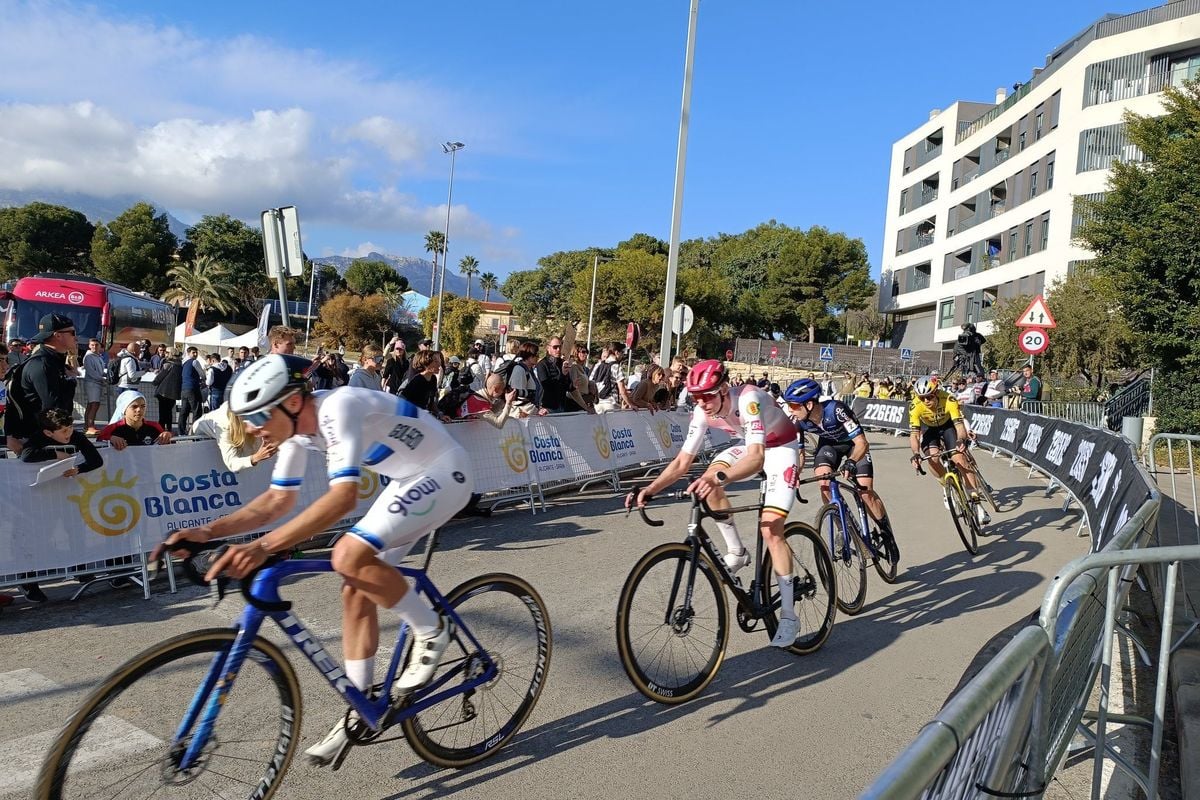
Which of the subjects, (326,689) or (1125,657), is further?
(1125,657)

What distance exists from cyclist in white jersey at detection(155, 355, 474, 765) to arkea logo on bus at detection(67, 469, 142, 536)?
12.4ft

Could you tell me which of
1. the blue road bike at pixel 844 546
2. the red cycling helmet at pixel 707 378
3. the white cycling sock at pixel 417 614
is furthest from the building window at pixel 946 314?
the white cycling sock at pixel 417 614

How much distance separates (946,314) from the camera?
52906 millimetres

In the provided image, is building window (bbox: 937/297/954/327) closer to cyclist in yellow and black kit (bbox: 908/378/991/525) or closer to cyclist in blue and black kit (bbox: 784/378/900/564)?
cyclist in yellow and black kit (bbox: 908/378/991/525)

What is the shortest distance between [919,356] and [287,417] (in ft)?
168

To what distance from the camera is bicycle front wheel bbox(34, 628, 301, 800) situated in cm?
276

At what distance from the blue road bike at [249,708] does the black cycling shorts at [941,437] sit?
744 centimetres

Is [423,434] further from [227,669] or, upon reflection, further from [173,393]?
[173,393]

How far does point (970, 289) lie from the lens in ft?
161

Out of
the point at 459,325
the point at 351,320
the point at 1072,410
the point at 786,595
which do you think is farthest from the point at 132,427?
the point at 351,320

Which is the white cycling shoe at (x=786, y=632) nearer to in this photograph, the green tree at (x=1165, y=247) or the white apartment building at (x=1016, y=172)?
the green tree at (x=1165, y=247)

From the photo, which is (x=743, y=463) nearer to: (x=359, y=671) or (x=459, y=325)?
(x=359, y=671)

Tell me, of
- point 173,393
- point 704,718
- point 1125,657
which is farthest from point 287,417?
point 173,393

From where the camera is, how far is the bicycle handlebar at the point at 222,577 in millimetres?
2943
